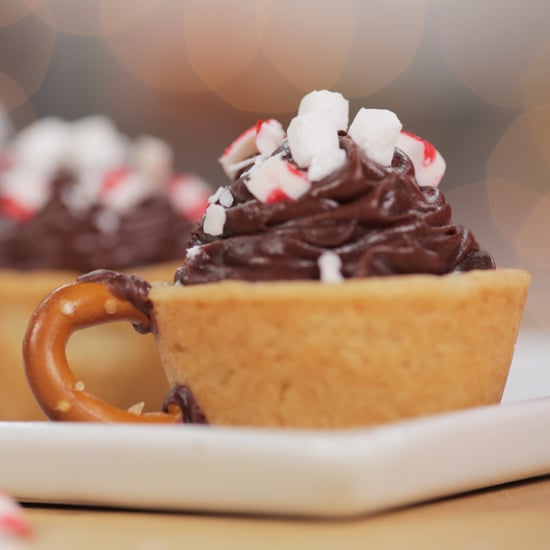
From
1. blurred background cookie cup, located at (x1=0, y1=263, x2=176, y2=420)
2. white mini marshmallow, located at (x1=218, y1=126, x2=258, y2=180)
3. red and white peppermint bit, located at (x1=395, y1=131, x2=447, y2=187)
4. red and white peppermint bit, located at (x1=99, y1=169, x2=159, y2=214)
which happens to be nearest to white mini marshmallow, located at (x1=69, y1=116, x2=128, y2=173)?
red and white peppermint bit, located at (x1=99, y1=169, x2=159, y2=214)

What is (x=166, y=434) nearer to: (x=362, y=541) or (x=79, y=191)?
(x=362, y=541)

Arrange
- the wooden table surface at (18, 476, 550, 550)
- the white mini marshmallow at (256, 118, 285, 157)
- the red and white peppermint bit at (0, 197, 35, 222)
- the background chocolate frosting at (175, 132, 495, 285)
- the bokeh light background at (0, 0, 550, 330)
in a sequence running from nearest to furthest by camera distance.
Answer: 1. the wooden table surface at (18, 476, 550, 550)
2. the background chocolate frosting at (175, 132, 495, 285)
3. the white mini marshmallow at (256, 118, 285, 157)
4. the red and white peppermint bit at (0, 197, 35, 222)
5. the bokeh light background at (0, 0, 550, 330)

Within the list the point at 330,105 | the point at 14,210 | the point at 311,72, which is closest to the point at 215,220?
the point at 330,105

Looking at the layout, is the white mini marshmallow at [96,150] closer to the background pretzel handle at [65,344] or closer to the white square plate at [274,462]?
the background pretzel handle at [65,344]

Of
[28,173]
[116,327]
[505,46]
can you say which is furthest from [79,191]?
[505,46]

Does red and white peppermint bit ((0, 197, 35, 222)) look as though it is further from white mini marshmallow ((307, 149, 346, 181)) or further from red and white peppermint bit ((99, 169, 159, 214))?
white mini marshmallow ((307, 149, 346, 181))

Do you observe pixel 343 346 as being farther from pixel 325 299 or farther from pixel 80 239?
pixel 80 239
